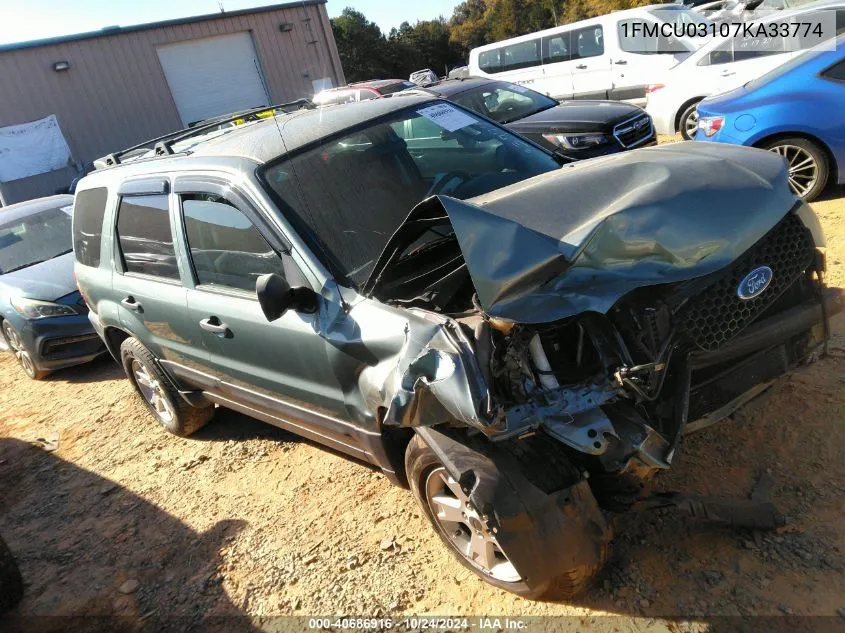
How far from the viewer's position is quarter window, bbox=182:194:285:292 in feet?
9.94

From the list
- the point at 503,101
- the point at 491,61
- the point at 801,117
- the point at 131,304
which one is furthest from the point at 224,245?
the point at 491,61

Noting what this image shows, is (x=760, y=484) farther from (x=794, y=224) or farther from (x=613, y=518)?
(x=794, y=224)

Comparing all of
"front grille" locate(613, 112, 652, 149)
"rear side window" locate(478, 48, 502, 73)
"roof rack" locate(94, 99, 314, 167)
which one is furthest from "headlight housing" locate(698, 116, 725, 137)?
"rear side window" locate(478, 48, 502, 73)

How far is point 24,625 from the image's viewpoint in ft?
10.5

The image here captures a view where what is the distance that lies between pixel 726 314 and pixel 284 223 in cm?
192

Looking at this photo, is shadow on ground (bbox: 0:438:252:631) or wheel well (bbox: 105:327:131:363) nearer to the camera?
shadow on ground (bbox: 0:438:252:631)

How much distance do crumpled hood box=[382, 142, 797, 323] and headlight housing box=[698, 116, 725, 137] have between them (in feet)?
12.0

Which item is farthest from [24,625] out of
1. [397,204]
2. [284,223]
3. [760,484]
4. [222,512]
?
[760,484]

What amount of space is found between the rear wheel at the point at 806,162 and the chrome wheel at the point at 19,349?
769 cm

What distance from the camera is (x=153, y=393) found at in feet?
15.5

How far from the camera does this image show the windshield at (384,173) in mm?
2908

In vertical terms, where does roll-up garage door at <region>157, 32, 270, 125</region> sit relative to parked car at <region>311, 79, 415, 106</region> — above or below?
above

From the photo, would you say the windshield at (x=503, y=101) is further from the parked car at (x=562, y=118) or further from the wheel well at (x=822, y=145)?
the wheel well at (x=822, y=145)

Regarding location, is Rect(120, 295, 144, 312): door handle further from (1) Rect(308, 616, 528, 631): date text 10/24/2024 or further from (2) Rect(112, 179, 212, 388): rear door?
(1) Rect(308, 616, 528, 631): date text 10/24/2024
